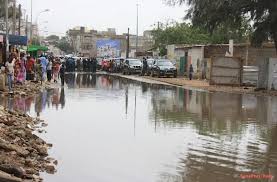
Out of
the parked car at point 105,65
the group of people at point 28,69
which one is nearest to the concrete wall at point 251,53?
the group of people at point 28,69

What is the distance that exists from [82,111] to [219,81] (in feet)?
67.1

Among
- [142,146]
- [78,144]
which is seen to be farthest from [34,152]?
[142,146]

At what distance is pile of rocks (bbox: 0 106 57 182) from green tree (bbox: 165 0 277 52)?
70.1ft

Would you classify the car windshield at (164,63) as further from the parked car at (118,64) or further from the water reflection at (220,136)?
the water reflection at (220,136)

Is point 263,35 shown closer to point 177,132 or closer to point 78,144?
point 177,132

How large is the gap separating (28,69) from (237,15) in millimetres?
12807

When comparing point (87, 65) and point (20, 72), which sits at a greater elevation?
A: point (20, 72)

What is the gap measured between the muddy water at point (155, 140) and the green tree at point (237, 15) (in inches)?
446

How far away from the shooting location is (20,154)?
10055 millimetres

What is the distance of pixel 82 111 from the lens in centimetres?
1933

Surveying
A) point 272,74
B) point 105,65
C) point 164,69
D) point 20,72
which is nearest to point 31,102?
point 20,72

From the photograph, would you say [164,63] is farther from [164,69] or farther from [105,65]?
[105,65]

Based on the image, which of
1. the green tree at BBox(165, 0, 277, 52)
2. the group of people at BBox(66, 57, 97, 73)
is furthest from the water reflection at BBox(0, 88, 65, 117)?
the group of people at BBox(66, 57, 97, 73)

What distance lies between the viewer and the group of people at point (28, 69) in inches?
961
